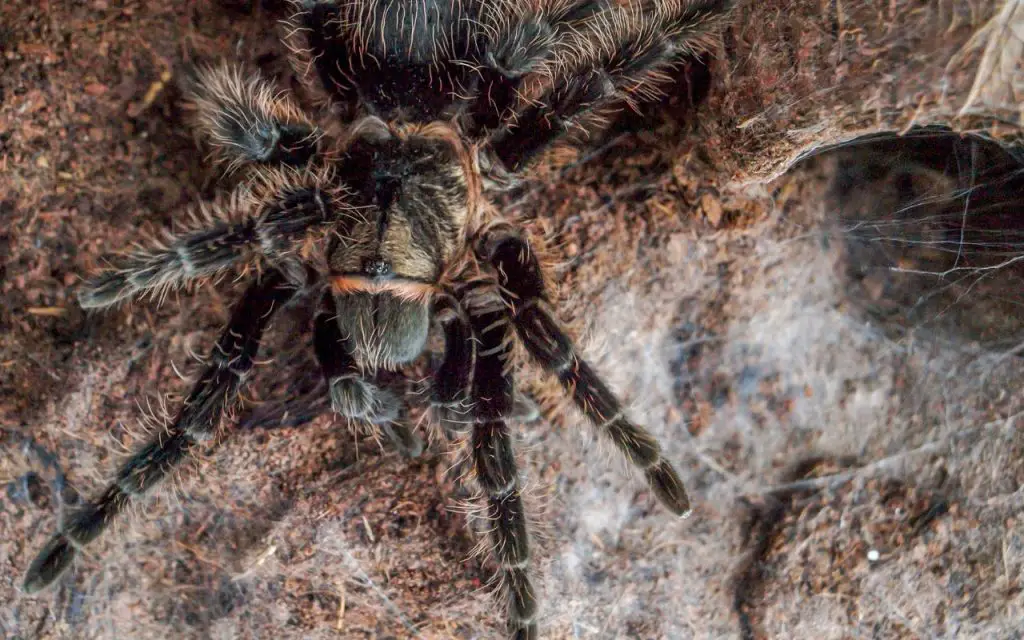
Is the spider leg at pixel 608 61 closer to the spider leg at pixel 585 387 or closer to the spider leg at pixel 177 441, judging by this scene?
the spider leg at pixel 585 387

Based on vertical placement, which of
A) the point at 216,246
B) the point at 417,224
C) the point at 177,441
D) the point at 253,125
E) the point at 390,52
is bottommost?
the point at 177,441

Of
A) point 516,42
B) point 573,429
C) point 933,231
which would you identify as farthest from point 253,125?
point 933,231

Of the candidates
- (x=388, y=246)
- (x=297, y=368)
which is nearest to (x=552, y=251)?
(x=388, y=246)

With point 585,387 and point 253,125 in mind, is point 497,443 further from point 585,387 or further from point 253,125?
point 253,125

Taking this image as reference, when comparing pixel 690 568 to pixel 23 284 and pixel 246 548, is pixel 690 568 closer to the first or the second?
pixel 246 548

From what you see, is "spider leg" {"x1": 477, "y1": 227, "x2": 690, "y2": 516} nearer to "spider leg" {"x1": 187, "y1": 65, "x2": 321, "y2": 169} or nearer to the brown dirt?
the brown dirt
